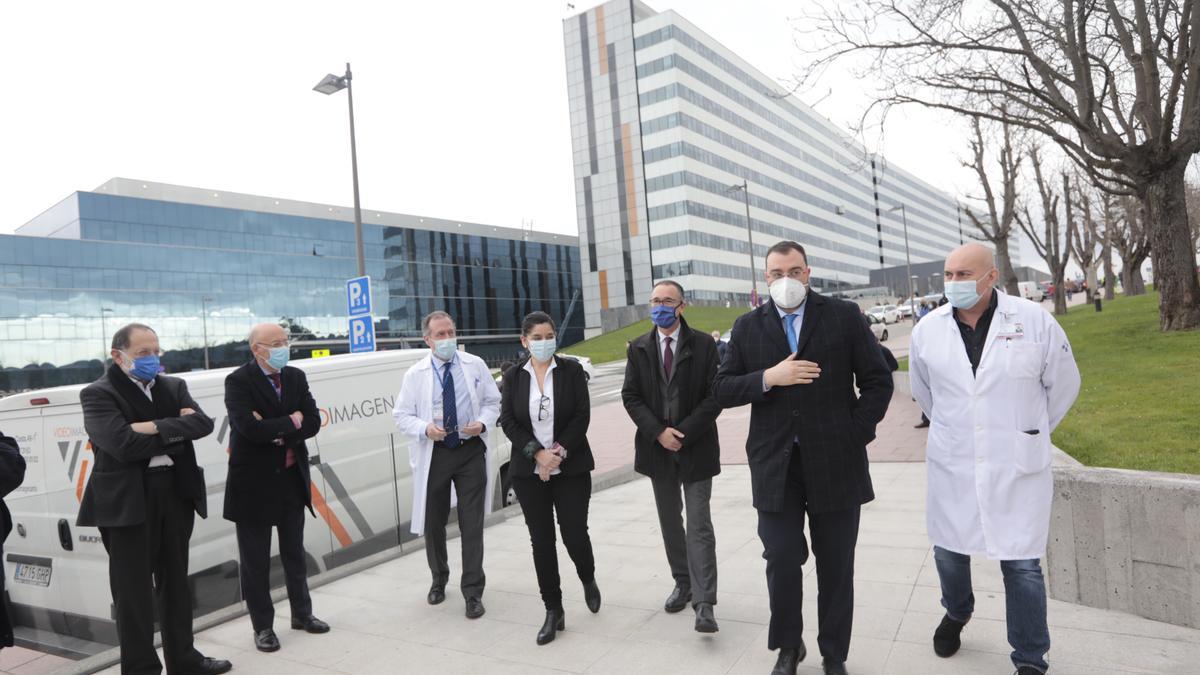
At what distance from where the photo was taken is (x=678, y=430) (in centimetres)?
436

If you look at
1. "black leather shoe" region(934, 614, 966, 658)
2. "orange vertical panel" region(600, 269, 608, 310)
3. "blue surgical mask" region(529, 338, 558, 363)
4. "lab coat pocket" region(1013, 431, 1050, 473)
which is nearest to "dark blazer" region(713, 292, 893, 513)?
→ "lab coat pocket" region(1013, 431, 1050, 473)

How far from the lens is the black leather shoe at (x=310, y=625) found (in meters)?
4.73

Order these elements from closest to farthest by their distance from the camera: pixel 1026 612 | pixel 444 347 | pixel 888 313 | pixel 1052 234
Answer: pixel 1026 612
pixel 444 347
pixel 1052 234
pixel 888 313

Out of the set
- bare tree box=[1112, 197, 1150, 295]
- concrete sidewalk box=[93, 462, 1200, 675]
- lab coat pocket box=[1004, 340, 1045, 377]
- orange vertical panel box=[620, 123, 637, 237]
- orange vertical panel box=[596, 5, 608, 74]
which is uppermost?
orange vertical panel box=[596, 5, 608, 74]

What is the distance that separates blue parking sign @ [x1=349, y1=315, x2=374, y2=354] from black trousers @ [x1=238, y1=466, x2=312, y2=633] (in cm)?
843

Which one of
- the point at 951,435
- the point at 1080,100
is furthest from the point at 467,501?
the point at 1080,100

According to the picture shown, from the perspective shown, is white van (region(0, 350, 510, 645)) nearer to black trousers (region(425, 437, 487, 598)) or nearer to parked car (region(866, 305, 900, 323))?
black trousers (region(425, 437, 487, 598))

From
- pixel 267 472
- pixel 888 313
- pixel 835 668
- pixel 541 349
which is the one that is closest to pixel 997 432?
pixel 835 668

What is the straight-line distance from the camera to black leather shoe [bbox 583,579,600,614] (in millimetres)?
4691

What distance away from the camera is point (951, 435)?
3.46 m

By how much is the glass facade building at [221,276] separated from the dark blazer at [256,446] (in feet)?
138

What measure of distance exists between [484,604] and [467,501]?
73 cm

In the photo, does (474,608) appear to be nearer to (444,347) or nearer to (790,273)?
(444,347)

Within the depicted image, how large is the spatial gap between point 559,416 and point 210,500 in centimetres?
277
